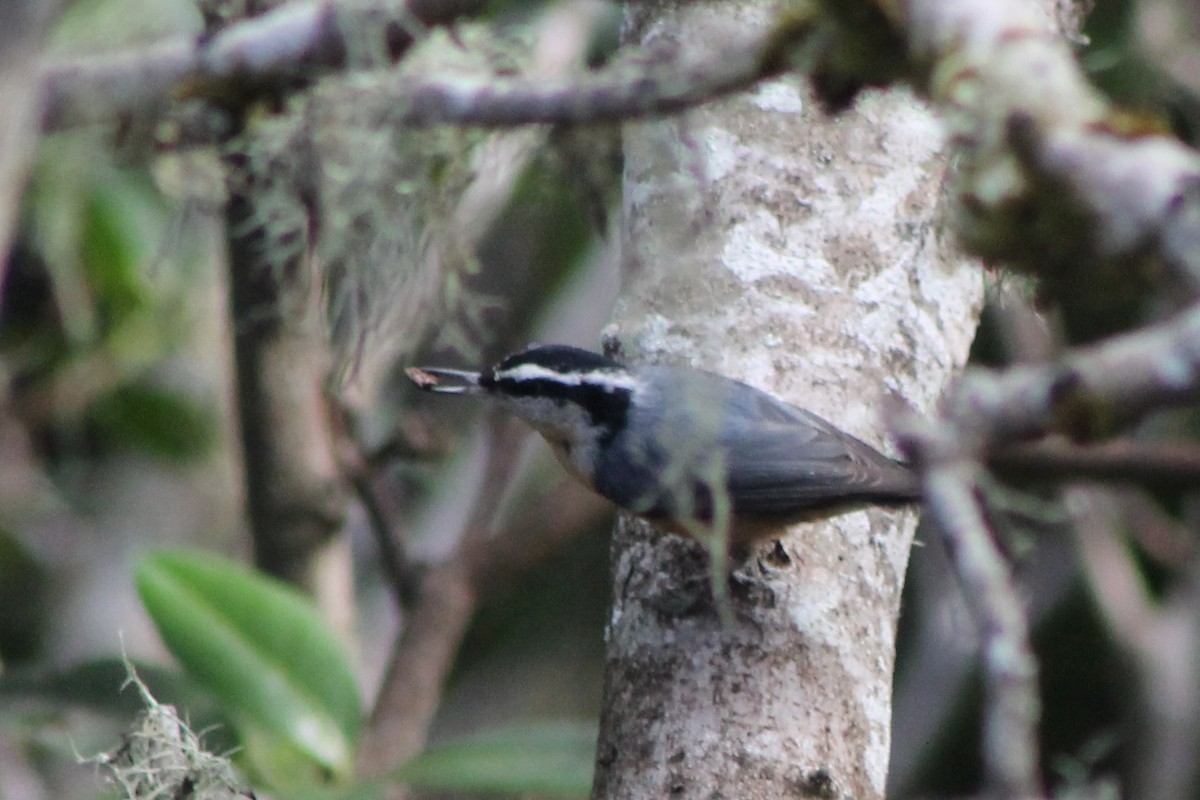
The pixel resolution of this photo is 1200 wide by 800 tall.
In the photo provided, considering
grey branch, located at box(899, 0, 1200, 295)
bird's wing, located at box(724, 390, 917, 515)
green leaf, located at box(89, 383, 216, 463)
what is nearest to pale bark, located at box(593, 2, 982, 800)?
bird's wing, located at box(724, 390, 917, 515)

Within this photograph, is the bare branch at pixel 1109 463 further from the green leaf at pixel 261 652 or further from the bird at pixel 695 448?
the green leaf at pixel 261 652

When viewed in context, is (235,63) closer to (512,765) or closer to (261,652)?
(261,652)

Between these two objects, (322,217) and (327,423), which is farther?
(327,423)

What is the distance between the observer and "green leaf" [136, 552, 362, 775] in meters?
2.42

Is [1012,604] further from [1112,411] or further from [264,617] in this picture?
[264,617]

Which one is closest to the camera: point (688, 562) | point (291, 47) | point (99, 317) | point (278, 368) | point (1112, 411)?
point (1112, 411)

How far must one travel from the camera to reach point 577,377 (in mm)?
2121

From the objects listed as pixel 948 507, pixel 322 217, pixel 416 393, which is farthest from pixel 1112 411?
pixel 416 393

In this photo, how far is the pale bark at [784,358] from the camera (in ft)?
5.53

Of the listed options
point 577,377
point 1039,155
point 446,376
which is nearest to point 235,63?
point 446,376

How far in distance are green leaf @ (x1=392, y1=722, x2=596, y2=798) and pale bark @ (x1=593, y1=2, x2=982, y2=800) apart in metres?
0.49

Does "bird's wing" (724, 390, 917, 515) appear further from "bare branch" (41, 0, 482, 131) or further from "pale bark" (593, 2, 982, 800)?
"bare branch" (41, 0, 482, 131)

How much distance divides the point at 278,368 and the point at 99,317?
4.13 ft

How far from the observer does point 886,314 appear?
1937mm
